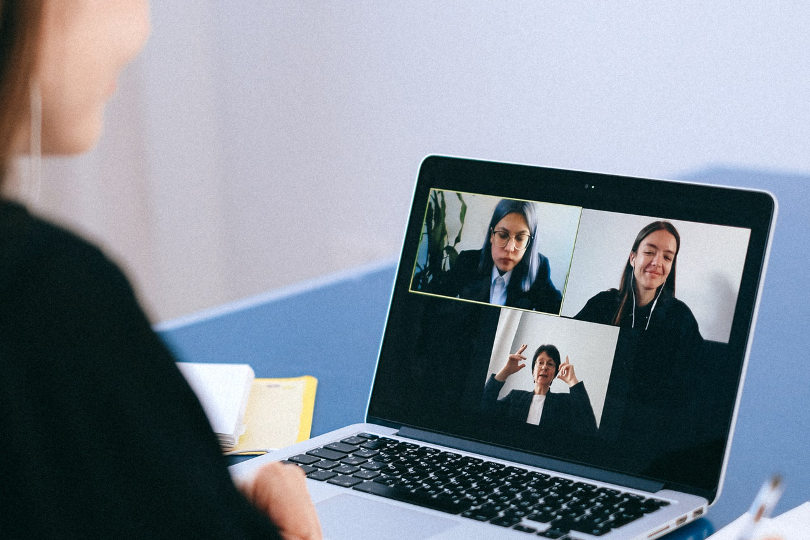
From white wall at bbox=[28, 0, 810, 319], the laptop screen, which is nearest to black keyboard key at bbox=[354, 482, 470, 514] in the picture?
the laptop screen

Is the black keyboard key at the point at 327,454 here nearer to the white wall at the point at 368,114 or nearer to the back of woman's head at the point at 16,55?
the back of woman's head at the point at 16,55

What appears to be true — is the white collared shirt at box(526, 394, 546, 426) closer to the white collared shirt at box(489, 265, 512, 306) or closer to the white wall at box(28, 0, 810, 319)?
the white collared shirt at box(489, 265, 512, 306)

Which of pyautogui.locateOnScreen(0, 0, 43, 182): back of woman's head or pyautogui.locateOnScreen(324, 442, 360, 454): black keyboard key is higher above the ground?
pyautogui.locateOnScreen(0, 0, 43, 182): back of woman's head

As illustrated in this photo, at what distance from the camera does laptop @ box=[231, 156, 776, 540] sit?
0.74 m

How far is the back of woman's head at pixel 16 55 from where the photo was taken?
0.36 meters

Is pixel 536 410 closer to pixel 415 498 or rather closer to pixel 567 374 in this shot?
pixel 567 374

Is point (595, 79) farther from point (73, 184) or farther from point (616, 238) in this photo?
point (616, 238)

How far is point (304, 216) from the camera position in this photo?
2787 mm

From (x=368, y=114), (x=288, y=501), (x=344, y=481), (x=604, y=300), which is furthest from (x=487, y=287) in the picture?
(x=368, y=114)

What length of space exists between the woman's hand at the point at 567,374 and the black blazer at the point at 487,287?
0.05 m

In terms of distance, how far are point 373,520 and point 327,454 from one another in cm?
13

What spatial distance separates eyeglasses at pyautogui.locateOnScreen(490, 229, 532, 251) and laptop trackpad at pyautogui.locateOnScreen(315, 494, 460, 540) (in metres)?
0.27

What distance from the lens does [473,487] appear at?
2.50 feet

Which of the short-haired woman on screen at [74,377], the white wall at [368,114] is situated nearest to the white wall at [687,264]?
the short-haired woman on screen at [74,377]
